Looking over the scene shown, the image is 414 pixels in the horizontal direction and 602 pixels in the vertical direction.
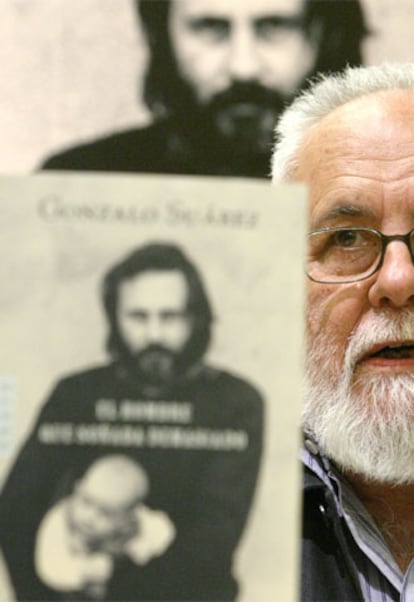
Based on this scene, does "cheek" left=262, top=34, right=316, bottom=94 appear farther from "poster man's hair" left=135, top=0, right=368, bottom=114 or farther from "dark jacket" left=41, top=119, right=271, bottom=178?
"dark jacket" left=41, top=119, right=271, bottom=178

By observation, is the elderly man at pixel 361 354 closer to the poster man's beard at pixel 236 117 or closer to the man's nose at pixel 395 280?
the man's nose at pixel 395 280

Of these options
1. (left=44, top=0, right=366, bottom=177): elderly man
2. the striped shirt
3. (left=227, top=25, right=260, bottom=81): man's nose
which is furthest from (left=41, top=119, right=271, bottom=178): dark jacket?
the striped shirt

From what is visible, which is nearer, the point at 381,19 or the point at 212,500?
the point at 212,500

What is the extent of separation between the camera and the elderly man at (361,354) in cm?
89

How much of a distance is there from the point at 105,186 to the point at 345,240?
49cm

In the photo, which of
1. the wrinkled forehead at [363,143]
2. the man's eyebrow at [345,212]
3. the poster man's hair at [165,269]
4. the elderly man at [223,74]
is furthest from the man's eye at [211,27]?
the poster man's hair at [165,269]

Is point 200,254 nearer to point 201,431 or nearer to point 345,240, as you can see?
point 201,431

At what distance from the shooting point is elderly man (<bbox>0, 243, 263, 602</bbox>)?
539 mm

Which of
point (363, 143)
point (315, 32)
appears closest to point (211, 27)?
point (315, 32)

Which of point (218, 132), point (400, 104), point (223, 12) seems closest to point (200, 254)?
point (400, 104)

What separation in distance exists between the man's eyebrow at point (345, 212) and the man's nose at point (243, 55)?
343 millimetres

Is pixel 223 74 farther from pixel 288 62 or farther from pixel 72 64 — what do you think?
pixel 72 64

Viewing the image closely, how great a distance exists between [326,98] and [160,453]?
70 centimetres

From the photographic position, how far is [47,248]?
55 cm
